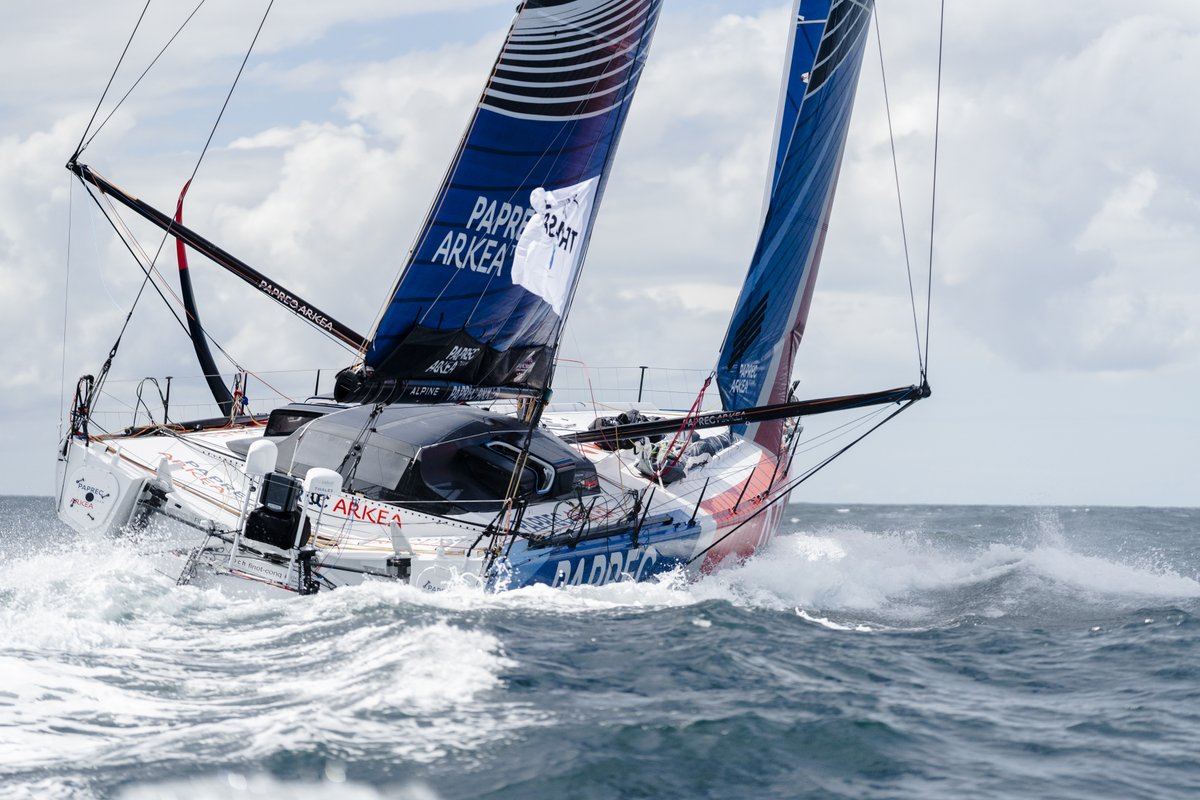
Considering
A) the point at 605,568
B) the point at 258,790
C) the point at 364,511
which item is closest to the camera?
the point at 258,790

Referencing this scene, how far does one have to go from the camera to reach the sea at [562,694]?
5848 mm

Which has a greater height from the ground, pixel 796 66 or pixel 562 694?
pixel 796 66

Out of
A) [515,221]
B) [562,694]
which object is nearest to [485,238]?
[515,221]

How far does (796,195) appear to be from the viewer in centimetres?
1518

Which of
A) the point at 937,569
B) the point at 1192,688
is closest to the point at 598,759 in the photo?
the point at 1192,688

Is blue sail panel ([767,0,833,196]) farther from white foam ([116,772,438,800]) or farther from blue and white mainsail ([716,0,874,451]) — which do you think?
white foam ([116,772,438,800])

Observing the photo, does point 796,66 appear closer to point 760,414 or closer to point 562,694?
point 760,414

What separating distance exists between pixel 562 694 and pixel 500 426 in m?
4.92

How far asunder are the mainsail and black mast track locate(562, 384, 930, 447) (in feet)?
3.01

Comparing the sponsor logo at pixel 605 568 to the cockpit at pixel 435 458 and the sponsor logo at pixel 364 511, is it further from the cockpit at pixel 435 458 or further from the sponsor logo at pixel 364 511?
the sponsor logo at pixel 364 511

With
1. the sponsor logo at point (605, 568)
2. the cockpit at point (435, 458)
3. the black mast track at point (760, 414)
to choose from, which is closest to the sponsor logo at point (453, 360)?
the cockpit at point (435, 458)

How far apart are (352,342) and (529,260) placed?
403 cm

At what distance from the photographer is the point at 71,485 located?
413 inches

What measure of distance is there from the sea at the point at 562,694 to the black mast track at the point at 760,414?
6.84 ft
